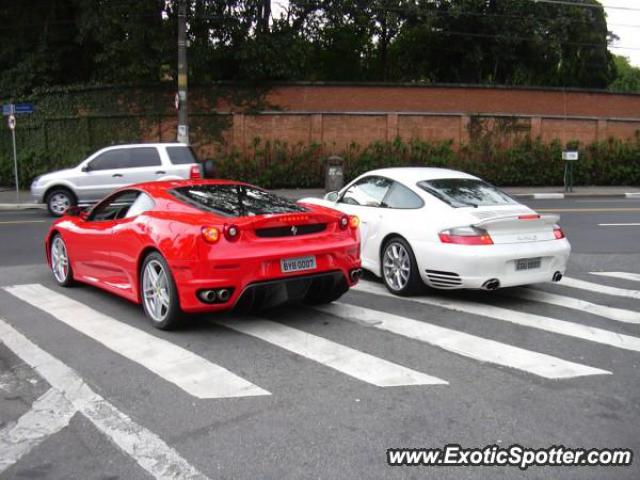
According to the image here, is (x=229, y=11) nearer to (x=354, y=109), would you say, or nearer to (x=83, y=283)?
(x=354, y=109)

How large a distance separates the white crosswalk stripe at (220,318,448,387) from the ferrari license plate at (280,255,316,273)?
0.59 meters

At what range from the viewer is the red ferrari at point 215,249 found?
5637mm

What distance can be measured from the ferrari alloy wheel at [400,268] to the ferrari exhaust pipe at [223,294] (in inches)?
95.2

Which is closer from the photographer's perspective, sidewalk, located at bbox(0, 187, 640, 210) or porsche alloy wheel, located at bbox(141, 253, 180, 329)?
porsche alloy wheel, located at bbox(141, 253, 180, 329)

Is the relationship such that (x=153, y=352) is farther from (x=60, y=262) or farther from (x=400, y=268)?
(x=60, y=262)

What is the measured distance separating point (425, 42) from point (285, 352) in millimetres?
28784

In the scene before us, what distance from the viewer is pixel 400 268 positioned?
24.6 ft

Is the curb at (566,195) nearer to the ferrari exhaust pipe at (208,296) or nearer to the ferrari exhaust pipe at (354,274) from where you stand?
the ferrari exhaust pipe at (354,274)

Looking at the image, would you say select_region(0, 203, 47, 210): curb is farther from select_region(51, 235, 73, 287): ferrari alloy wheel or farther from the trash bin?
select_region(51, 235, 73, 287): ferrari alloy wheel

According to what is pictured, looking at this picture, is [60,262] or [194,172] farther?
[194,172]

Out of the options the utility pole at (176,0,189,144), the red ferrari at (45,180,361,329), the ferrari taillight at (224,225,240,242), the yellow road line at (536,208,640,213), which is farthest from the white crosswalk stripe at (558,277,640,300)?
the utility pole at (176,0,189,144)

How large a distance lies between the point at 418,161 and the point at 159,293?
20217mm

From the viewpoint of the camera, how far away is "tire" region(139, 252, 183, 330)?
578cm

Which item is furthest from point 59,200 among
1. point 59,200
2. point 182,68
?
point 182,68
